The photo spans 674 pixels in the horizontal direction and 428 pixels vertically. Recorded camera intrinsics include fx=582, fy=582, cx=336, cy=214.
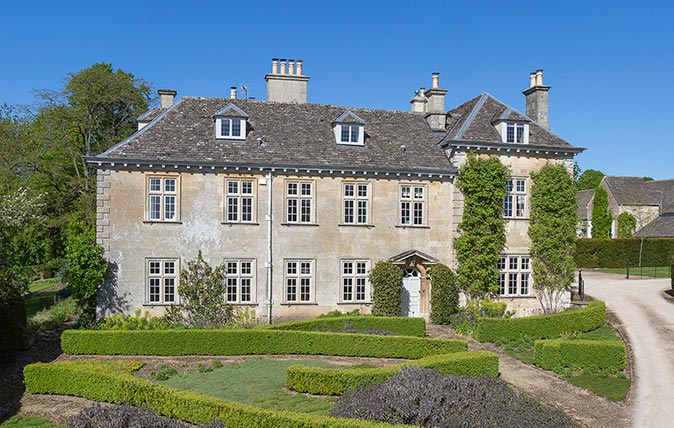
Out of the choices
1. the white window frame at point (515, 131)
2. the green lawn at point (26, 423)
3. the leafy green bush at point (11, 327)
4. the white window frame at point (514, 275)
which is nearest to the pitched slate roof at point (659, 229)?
the white window frame at point (514, 275)

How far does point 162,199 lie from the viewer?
92.8 feet

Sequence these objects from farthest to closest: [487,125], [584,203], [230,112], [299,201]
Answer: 1. [584,203]
2. [487,125]
3. [230,112]
4. [299,201]

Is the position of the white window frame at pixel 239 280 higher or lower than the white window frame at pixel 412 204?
lower

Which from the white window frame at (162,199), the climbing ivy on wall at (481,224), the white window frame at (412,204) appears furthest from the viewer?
the white window frame at (412,204)

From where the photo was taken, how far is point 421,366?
60.8ft

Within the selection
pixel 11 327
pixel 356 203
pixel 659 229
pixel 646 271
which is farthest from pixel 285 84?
pixel 659 229

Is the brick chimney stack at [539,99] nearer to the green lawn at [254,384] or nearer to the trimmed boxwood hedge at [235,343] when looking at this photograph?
the trimmed boxwood hedge at [235,343]

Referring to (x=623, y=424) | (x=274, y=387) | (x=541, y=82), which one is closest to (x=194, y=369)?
(x=274, y=387)

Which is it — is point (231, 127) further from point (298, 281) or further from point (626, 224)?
point (626, 224)

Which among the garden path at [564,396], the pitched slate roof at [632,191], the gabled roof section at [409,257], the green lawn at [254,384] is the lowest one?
the garden path at [564,396]

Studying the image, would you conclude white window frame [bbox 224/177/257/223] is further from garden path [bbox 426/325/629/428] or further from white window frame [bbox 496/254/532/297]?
garden path [bbox 426/325/629/428]

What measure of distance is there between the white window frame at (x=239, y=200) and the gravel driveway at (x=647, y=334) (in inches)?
717

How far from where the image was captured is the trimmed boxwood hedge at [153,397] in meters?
13.5

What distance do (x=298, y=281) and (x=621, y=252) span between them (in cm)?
3567
